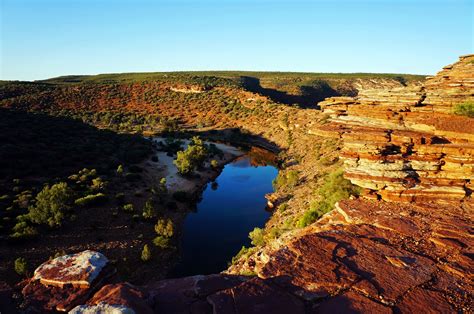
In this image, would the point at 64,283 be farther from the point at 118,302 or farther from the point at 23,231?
the point at 23,231

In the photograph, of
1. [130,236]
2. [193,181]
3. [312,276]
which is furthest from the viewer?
[193,181]

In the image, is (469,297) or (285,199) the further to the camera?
(285,199)

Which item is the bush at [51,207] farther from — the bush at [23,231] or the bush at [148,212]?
the bush at [148,212]

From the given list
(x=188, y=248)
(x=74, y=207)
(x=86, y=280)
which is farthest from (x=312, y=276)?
(x=74, y=207)

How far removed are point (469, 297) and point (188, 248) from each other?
784 inches

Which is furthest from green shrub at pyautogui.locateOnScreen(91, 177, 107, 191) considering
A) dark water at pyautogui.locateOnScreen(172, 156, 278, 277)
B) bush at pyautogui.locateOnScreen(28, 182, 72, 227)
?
dark water at pyautogui.locateOnScreen(172, 156, 278, 277)

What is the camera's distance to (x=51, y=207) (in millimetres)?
23547

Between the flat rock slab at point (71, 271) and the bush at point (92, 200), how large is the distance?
1911 centimetres

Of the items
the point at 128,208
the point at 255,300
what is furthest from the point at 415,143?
the point at 128,208

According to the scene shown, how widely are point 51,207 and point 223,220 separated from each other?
14.9m

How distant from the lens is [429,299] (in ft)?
25.9

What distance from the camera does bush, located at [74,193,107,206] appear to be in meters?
26.5

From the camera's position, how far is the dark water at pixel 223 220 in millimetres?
23547

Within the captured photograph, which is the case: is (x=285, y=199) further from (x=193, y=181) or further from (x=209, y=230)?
(x=193, y=181)
